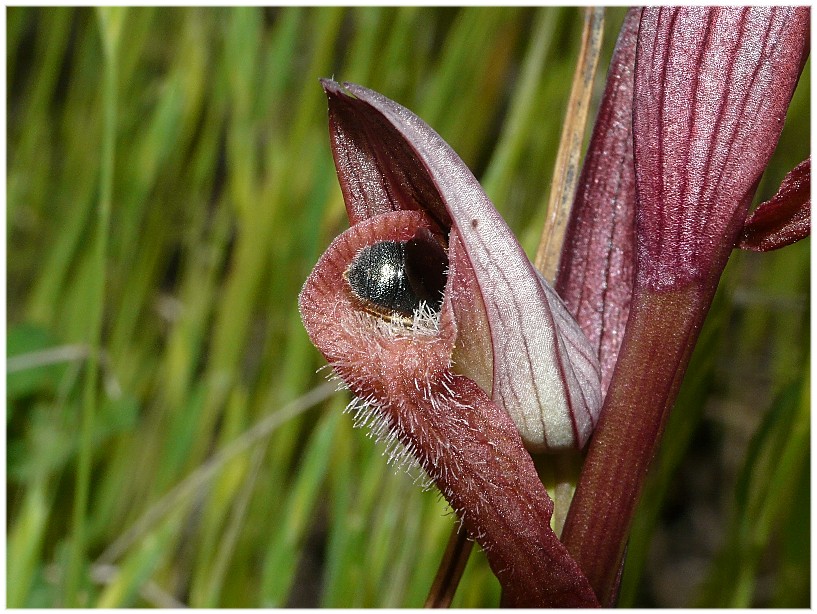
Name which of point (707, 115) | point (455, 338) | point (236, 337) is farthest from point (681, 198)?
point (236, 337)

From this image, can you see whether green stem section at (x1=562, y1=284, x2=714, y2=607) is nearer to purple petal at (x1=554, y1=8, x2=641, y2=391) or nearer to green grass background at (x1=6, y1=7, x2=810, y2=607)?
purple petal at (x1=554, y1=8, x2=641, y2=391)

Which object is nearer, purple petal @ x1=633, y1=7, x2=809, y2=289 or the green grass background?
purple petal @ x1=633, y1=7, x2=809, y2=289

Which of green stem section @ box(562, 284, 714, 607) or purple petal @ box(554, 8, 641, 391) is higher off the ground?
purple petal @ box(554, 8, 641, 391)

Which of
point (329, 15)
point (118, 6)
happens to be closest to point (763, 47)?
point (118, 6)

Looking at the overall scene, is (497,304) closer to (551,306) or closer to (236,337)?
(551,306)

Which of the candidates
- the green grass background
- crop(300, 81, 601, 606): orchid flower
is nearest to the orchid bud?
crop(300, 81, 601, 606): orchid flower

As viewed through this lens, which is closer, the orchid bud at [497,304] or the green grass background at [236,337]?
the orchid bud at [497,304]

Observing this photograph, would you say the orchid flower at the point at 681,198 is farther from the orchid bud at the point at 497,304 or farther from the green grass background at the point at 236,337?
the green grass background at the point at 236,337

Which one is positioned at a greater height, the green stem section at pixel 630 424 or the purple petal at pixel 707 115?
the purple petal at pixel 707 115

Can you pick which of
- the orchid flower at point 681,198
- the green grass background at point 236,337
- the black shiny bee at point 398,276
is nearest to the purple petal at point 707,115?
the orchid flower at point 681,198
